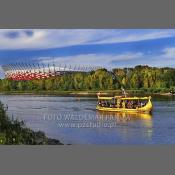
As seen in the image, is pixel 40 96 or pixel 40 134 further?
pixel 40 96

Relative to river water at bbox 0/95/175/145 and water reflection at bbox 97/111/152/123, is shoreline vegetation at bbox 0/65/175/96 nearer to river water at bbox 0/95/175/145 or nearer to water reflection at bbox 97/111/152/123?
river water at bbox 0/95/175/145

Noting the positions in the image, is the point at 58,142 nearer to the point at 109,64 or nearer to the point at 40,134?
the point at 40,134

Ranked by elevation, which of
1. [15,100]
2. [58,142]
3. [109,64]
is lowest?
[58,142]

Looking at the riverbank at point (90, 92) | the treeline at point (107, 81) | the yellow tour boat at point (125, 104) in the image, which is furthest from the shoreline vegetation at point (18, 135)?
the yellow tour boat at point (125, 104)

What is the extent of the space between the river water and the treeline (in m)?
0.39

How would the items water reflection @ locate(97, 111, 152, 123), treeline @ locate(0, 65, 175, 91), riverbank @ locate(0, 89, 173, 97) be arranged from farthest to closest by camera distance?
riverbank @ locate(0, 89, 173, 97)
treeline @ locate(0, 65, 175, 91)
water reflection @ locate(97, 111, 152, 123)

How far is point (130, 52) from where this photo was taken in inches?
476

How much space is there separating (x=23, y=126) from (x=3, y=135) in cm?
49

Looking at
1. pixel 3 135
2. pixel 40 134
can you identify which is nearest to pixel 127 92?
pixel 40 134

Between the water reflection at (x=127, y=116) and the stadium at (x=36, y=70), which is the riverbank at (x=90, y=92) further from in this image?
the water reflection at (x=127, y=116)

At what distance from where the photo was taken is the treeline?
39.8 ft

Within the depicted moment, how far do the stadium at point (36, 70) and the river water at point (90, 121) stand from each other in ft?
1.96

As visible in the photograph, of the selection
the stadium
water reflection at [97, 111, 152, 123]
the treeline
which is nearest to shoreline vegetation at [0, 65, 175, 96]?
the treeline

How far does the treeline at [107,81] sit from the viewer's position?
12117 millimetres
